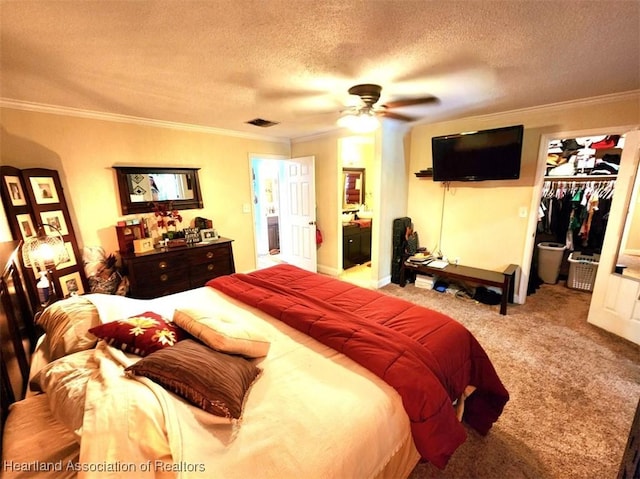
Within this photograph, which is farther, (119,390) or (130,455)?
(119,390)

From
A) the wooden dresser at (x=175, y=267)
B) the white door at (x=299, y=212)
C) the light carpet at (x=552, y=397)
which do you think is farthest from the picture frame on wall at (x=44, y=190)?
the light carpet at (x=552, y=397)

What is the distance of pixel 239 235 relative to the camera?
4293mm

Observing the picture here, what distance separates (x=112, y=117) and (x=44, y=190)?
103 cm

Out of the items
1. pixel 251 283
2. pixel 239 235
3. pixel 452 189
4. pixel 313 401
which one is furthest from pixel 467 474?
pixel 239 235

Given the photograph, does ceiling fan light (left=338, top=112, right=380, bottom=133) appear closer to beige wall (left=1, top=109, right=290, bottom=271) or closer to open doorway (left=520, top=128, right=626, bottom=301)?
beige wall (left=1, top=109, right=290, bottom=271)

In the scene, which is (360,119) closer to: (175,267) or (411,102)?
(411,102)

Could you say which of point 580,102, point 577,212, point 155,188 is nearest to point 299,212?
point 155,188

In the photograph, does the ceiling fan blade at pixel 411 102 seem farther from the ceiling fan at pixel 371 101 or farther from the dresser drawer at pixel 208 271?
the dresser drawer at pixel 208 271

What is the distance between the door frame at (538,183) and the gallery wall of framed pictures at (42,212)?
15.8ft

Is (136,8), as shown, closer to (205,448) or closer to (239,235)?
(205,448)

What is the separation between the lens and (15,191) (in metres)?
2.34

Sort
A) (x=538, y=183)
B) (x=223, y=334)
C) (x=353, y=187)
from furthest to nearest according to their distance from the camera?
1. (x=353, y=187)
2. (x=538, y=183)
3. (x=223, y=334)

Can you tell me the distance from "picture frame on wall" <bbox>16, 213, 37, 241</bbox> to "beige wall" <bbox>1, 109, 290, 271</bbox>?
17.6 inches

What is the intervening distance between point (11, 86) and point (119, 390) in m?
2.73
